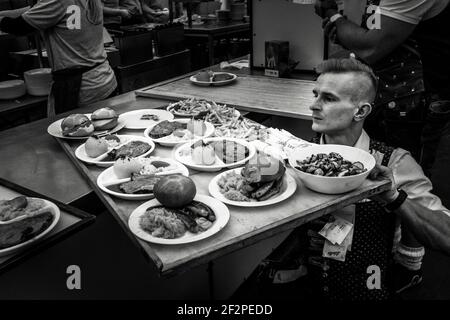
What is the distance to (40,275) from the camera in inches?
69.2

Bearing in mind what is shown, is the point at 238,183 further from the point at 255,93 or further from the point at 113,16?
Answer: the point at 113,16

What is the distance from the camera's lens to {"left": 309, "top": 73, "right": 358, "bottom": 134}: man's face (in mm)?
1810

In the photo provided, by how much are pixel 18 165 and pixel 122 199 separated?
29.4 inches

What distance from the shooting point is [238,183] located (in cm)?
156

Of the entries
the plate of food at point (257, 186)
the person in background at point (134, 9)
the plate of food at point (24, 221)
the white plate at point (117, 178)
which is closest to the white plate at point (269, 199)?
the plate of food at point (257, 186)

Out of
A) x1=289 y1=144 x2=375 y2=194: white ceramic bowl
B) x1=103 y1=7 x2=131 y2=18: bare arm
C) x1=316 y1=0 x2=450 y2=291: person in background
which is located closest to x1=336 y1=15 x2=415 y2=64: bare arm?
x1=316 y1=0 x2=450 y2=291: person in background

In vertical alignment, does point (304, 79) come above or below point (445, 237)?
above

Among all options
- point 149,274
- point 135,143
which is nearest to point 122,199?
point 135,143

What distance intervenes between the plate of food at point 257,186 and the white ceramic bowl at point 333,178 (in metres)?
0.07

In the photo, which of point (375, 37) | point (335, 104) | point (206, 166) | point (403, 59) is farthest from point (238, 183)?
point (403, 59)

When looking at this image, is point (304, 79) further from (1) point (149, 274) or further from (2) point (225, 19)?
(2) point (225, 19)

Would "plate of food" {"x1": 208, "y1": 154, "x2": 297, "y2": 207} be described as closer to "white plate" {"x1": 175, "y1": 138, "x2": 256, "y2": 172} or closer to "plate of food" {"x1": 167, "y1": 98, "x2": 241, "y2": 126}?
"white plate" {"x1": 175, "y1": 138, "x2": 256, "y2": 172}

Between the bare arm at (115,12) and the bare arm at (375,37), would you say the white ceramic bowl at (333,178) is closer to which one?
the bare arm at (375,37)

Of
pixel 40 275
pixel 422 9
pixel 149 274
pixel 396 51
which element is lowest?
pixel 149 274
